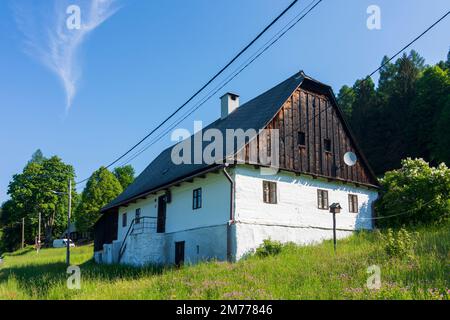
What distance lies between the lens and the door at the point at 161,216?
22319 millimetres

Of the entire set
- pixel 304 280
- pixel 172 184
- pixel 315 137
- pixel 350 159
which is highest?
pixel 315 137

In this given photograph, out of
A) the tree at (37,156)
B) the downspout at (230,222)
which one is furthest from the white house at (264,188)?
the tree at (37,156)

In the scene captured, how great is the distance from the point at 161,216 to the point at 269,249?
7.85m

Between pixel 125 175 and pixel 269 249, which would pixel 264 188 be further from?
pixel 125 175

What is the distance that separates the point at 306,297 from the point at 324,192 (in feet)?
38.0

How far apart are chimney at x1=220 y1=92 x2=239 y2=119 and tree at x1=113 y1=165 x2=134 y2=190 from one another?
44344 mm

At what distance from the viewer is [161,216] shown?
22641 millimetres

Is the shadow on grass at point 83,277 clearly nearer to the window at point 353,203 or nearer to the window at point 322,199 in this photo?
the window at point 322,199

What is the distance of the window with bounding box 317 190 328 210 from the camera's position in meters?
20.2

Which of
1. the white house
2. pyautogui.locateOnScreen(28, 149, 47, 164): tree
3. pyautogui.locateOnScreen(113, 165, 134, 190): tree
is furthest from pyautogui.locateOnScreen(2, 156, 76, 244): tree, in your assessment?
the white house

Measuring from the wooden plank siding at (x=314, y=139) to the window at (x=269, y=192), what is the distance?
0.94 meters

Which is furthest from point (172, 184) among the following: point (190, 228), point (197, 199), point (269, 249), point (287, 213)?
point (269, 249)

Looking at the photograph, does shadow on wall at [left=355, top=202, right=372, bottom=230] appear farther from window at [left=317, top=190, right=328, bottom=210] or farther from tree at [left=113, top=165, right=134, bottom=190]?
tree at [left=113, top=165, right=134, bottom=190]

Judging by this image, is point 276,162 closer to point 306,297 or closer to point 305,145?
point 305,145
